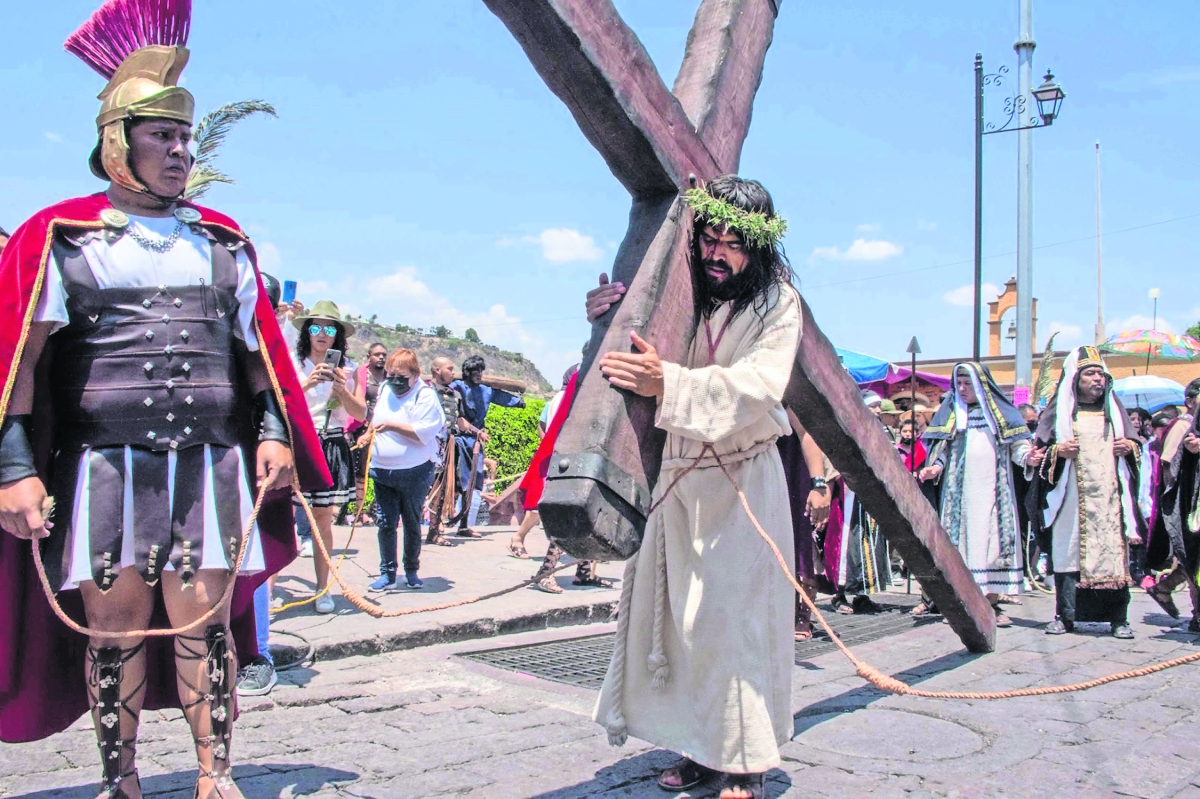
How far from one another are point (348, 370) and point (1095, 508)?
206 inches

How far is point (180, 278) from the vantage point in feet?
9.45

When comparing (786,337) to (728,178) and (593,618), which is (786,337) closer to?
(728,178)

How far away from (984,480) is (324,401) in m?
4.84

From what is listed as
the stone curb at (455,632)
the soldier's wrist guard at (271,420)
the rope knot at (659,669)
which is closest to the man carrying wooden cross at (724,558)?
the rope knot at (659,669)

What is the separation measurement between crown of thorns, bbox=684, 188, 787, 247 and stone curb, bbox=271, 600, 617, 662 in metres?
3.39

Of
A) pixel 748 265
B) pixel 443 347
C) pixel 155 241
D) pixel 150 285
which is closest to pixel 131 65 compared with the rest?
pixel 155 241

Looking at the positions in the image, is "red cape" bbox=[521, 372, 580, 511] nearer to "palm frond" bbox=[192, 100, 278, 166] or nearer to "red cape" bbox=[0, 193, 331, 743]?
"red cape" bbox=[0, 193, 331, 743]

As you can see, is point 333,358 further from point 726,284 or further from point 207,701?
point 726,284

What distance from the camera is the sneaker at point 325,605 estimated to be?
602cm

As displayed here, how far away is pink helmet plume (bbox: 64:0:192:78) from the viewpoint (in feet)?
9.84

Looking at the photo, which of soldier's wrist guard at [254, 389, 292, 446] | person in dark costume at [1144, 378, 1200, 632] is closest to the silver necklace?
soldier's wrist guard at [254, 389, 292, 446]

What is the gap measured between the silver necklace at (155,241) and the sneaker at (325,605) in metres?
3.56

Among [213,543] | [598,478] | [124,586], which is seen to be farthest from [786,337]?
[124,586]

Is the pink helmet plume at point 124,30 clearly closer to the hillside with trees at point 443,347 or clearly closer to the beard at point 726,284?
the beard at point 726,284
